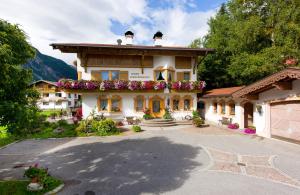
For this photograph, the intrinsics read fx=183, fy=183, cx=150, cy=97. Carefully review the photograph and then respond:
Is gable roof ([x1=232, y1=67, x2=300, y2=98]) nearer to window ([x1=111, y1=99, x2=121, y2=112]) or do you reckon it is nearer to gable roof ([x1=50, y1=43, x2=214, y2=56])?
gable roof ([x1=50, y1=43, x2=214, y2=56])

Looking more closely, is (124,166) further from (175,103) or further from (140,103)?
(175,103)

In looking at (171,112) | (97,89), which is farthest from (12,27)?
(171,112)

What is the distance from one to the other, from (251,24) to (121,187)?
22082 mm

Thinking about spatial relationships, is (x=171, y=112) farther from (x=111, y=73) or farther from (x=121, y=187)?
(x=121, y=187)

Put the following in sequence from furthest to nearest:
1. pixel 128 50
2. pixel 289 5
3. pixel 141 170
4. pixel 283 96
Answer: pixel 128 50
pixel 289 5
pixel 283 96
pixel 141 170

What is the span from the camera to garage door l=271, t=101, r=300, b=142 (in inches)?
481

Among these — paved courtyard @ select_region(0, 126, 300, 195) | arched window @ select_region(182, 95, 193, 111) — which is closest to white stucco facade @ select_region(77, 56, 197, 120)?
arched window @ select_region(182, 95, 193, 111)

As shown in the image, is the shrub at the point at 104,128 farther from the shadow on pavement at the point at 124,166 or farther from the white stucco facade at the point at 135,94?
the white stucco facade at the point at 135,94

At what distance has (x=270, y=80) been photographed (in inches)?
510

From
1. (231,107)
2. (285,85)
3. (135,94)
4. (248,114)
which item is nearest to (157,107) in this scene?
(135,94)

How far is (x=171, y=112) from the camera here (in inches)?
912

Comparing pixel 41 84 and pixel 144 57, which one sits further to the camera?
pixel 41 84

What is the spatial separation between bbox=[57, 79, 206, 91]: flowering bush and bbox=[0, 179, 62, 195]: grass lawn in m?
13.8

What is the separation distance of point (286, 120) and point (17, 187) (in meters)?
15.9
